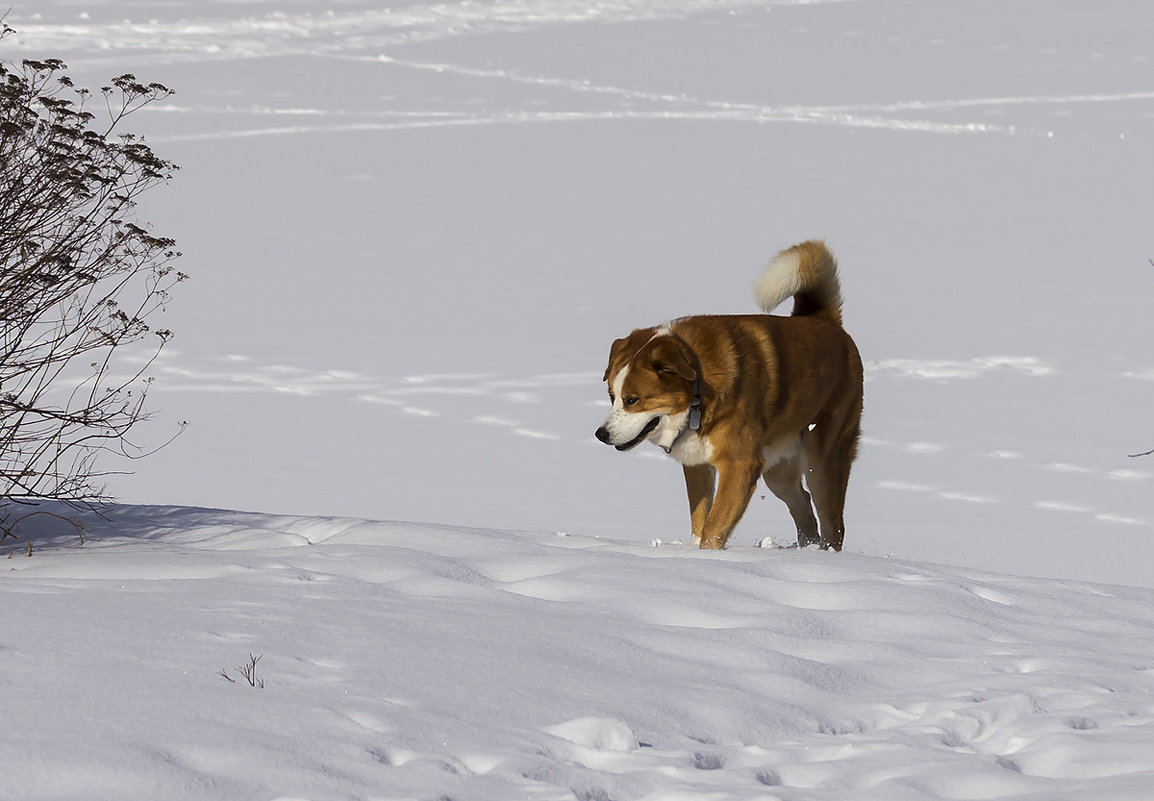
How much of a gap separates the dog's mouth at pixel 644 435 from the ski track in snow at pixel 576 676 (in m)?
0.61

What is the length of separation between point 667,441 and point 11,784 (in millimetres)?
3640

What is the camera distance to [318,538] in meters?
6.05

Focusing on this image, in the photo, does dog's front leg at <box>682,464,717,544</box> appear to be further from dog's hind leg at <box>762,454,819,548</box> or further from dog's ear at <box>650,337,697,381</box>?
dog's hind leg at <box>762,454,819,548</box>

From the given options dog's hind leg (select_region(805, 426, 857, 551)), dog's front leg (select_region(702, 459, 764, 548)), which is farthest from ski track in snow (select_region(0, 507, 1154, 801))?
dog's hind leg (select_region(805, 426, 857, 551))

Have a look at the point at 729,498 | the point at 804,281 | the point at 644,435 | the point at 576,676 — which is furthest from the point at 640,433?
the point at 576,676

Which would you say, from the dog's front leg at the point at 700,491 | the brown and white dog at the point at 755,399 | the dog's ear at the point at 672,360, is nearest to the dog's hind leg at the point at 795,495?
the brown and white dog at the point at 755,399

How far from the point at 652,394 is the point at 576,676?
2.28m

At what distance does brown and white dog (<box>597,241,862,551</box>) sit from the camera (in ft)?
19.4

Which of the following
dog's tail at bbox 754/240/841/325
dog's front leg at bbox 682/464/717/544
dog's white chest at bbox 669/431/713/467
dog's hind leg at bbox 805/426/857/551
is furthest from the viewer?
dog's tail at bbox 754/240/841/325

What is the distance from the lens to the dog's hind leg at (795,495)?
7.06 meters

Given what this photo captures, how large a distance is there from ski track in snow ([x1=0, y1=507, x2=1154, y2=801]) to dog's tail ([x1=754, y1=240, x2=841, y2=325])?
177cm

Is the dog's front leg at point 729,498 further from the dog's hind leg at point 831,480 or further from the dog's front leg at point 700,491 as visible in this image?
the dog's hind leg at point 831,480

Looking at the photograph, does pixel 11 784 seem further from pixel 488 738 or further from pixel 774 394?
pixel 774 394

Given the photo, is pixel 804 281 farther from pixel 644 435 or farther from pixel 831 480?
pixel 644 435
